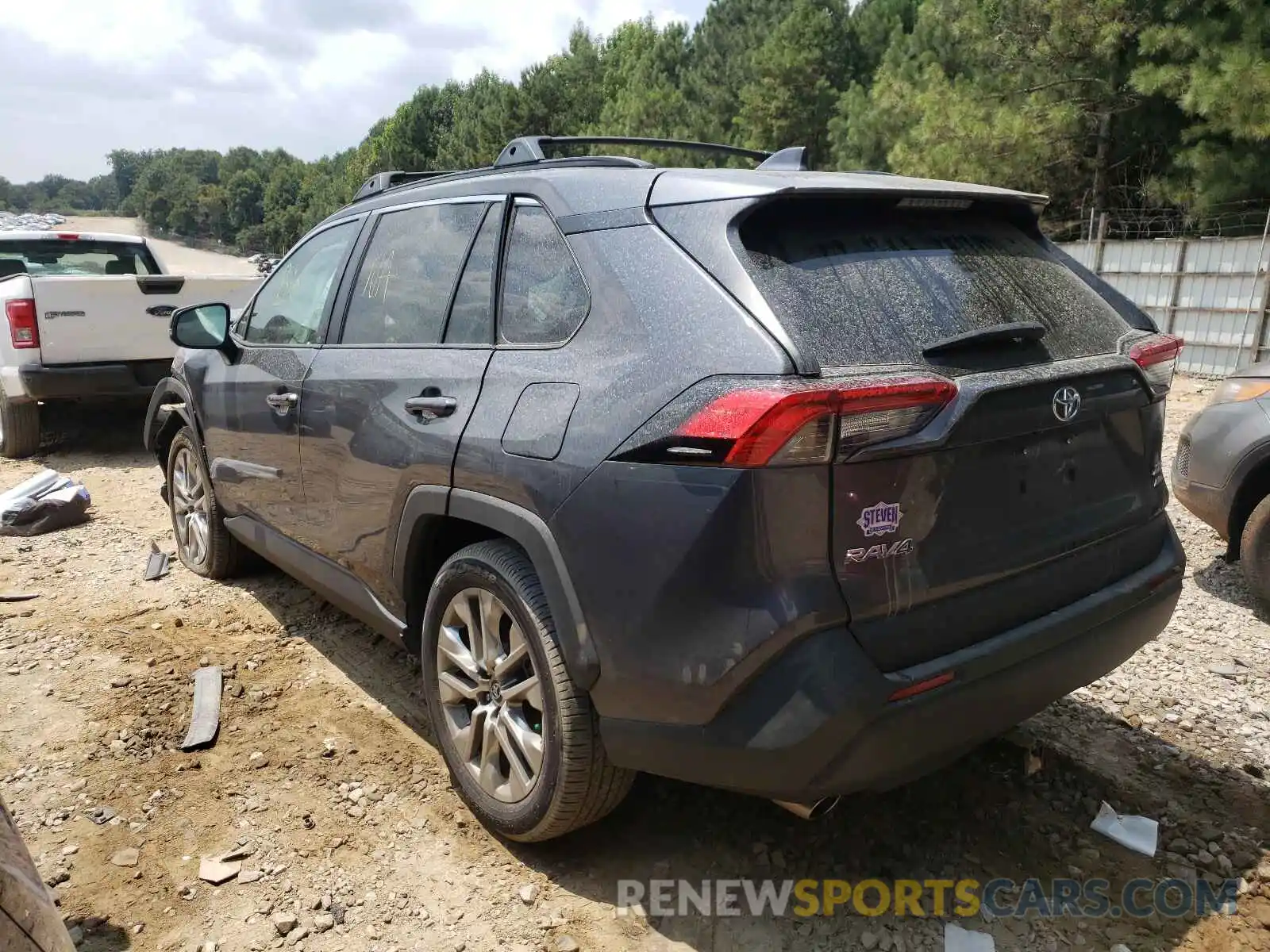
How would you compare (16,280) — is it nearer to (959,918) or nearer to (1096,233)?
(959,918)

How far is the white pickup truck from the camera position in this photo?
7.02 m

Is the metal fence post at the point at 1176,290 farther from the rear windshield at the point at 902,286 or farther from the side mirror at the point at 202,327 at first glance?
the side mirror at the point at 202,327

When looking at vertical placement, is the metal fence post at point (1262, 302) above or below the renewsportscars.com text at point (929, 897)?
above

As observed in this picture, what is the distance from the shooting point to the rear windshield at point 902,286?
1997 mm

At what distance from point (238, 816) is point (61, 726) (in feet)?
3.31

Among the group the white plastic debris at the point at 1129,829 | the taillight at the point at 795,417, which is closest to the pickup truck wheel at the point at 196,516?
the taillight at the point at 795,417

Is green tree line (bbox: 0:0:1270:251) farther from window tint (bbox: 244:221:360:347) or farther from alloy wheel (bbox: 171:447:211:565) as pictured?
alloy wheel (bbox: 171:447:211:565)

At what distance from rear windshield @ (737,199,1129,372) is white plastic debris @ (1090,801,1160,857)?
1.34 m

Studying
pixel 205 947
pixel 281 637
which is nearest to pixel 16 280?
pixel 281 637

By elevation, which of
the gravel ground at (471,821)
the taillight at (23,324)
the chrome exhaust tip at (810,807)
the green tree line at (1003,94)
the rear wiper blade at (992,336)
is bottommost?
the gravel ground at (471,821)

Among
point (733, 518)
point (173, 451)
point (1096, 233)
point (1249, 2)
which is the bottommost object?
point (173, 451)

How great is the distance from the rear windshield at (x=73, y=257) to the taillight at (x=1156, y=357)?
28.7 ft

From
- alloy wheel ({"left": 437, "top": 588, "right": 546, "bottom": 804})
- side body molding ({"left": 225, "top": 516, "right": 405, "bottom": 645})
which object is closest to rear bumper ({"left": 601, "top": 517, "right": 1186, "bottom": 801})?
alloy wheel ({"left": 437, "top": 588, "right": 546, "bottom": 804})

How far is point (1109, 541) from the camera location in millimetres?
2371
